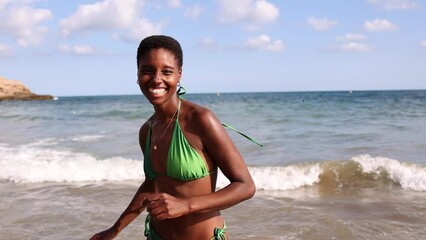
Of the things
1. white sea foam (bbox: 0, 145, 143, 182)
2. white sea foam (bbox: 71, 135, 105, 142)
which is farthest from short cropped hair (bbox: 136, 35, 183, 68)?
white sea foam (bbox: 71, 135, 105, 142)

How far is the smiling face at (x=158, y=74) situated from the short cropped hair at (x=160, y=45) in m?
0.01

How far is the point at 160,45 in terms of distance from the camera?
212cm

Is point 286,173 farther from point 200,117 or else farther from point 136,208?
point 200,117

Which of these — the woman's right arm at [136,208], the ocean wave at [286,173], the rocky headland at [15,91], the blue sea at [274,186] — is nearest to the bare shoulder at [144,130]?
the woman's right arm at [136,208]

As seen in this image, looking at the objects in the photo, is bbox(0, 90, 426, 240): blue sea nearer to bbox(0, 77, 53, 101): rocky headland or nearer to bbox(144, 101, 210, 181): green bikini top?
bbox(144, 101, 210, 181): green bikini top

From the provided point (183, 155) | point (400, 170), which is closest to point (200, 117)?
point (183, 155)

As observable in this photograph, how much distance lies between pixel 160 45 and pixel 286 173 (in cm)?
790

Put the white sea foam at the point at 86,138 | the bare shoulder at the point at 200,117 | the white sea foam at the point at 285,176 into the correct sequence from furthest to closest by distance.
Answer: the white sea foam at the point at 86,138 → the white sea foam at the point at 285,176 → the bare shoulder at the point at 200,117

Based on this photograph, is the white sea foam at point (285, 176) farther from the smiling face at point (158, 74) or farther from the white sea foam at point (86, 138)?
the white sea foam at point (86, 138)

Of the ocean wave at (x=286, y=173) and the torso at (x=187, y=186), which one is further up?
the torso at (x=187, y=186)

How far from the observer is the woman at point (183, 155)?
1.99m

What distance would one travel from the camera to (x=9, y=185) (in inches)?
359

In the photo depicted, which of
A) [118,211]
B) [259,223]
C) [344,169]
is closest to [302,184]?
[344,169]

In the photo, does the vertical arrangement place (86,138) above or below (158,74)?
below
